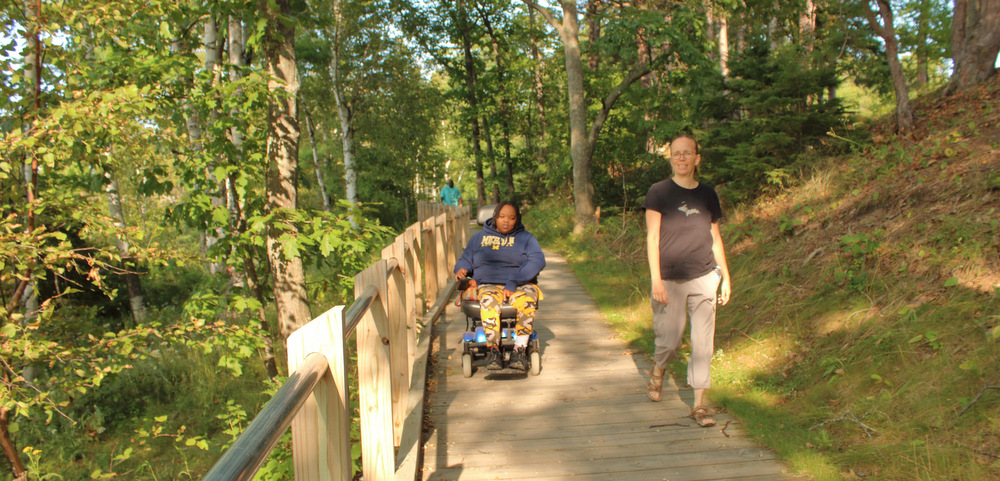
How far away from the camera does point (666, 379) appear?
579cm

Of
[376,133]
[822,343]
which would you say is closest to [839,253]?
[822,343]

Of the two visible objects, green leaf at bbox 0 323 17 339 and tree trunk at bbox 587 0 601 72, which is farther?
tree trunk at bbox 587 0 601 72

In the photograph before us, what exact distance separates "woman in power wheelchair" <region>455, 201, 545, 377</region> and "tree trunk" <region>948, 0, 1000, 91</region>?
7.83m

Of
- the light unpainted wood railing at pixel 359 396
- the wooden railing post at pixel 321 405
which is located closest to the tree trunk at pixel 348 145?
the light unpainted wood railing at pixel 359 396

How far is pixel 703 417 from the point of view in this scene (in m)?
4.62

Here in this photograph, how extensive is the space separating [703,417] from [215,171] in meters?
4.32

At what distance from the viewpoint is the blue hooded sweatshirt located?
596 cm

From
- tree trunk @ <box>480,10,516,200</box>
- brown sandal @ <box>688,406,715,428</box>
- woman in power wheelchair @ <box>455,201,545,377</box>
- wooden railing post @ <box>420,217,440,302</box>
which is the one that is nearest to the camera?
brown sandal @ <box>688,406,715,428</box>

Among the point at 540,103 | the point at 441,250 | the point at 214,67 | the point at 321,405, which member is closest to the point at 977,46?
the point at 441,250

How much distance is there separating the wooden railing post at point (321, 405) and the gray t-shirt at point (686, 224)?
9.28 ft

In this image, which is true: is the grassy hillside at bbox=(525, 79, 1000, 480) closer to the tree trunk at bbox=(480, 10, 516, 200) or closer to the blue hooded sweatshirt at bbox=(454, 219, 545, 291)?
the blue hooded sweatshirt at bbox=(454, 219, 545, 291)

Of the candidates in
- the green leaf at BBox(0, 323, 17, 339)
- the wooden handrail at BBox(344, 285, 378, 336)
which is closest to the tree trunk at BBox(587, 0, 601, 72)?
the wooden handrail at BBox(344, 285, 378, 336)

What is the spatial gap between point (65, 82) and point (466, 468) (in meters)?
4.64

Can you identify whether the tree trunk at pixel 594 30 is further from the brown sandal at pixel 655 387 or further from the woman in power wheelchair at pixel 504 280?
the brown sandal at pixel 655 387
